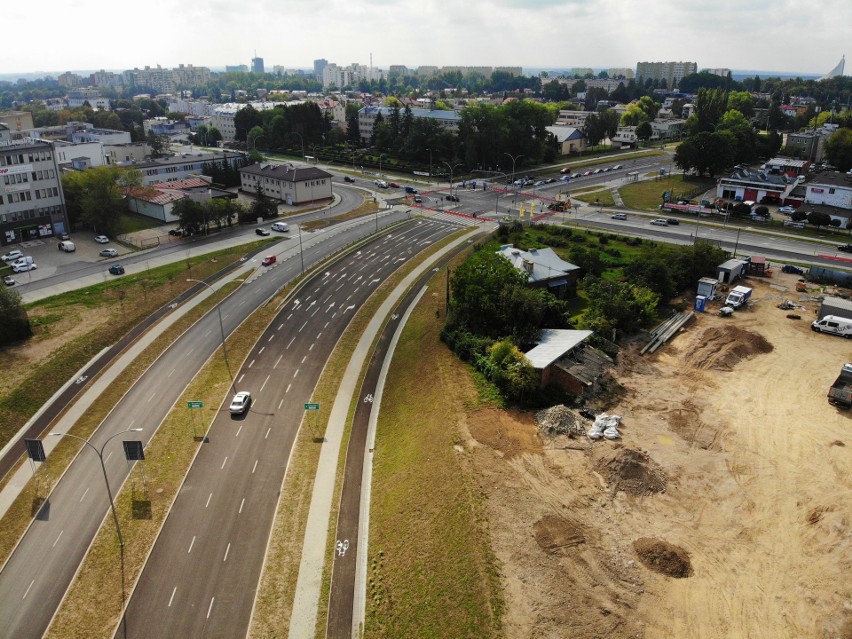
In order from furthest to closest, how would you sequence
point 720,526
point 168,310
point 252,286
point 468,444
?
point 252,286 < point 168,310 < point 468,444 < point 720,526

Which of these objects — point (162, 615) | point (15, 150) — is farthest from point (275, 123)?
point (162, 615)

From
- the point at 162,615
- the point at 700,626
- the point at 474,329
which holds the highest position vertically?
the point at 474,329

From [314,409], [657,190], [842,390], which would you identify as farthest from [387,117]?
[842,390]

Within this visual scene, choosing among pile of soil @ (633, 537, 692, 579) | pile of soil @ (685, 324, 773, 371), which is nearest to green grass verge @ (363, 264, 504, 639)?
pile of soil @ (633, 537, 692, 579)

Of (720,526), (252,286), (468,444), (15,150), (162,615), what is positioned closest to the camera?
(162,615)

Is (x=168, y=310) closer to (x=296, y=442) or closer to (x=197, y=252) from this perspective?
(x=197, y=252)

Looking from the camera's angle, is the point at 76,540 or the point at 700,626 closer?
the point at 700,626

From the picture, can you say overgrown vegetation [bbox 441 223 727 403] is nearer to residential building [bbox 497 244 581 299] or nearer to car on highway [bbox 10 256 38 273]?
residential building [bbox 497 244 581 299]
